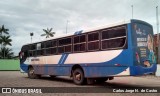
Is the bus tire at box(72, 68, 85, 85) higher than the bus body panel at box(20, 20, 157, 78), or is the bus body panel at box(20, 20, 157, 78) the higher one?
the bus body panel at box(20, 20, 157, 78)

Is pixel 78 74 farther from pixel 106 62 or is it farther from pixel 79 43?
pixel 106 62

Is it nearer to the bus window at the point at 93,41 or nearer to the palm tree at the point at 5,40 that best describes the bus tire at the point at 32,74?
the bus window at the point at 93,41

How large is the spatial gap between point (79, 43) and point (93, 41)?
140 cm

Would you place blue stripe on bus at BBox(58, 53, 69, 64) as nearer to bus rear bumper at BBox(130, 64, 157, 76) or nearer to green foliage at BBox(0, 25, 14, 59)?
bus rear bumper at BBox(130, 64, 157, 76)

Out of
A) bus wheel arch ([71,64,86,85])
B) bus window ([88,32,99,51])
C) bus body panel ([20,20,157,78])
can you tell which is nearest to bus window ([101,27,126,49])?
bus body panel ([20,20,157,78])

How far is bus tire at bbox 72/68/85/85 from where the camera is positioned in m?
15.9

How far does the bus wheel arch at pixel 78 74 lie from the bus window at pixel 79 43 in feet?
3.33

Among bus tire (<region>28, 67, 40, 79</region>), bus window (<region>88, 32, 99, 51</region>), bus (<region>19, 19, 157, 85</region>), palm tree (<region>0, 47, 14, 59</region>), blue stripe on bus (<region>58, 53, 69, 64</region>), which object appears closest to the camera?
bus (<region>19, 19, 157, 85</region>)

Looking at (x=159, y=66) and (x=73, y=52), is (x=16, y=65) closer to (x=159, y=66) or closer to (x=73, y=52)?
(x=159, y=66)

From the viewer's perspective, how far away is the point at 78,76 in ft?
53.3

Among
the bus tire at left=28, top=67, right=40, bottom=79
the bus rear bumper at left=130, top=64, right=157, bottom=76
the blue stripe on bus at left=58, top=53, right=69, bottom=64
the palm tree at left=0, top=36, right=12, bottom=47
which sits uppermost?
the palm tree at left=0, top=36, right=12, bottom=47

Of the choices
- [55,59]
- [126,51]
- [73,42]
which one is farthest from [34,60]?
[126,51]

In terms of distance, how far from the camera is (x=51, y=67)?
19.4m

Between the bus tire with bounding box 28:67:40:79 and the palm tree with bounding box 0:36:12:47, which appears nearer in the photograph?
the bus tire with bounding box 28:67:40:79
